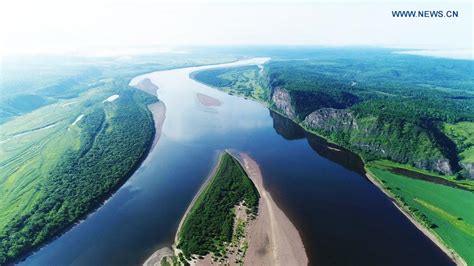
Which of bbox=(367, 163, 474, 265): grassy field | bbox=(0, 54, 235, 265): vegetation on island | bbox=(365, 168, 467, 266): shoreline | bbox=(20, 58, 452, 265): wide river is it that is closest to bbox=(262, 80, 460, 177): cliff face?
bbox=(20, 58, 452, 265): wide river

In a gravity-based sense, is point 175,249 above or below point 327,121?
below

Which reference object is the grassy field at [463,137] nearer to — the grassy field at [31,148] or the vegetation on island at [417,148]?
the vegetation on island at [417,148]

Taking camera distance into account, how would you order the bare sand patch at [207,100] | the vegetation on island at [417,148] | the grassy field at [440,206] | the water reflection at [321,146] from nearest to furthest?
the grassy field at [440,206] → the vegetation on island at [417,148] → the water reflection at [321,146] → the bare sand patch at [207,100]

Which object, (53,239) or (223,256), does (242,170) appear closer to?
(223,256)

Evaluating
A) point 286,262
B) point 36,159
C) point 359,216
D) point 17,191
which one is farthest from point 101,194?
point 359,216

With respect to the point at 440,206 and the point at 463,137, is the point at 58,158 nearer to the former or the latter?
the point at 440,206

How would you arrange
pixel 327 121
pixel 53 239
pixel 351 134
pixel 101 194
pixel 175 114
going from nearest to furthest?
pixel 53 239 < pixel 101 194 < pixel 351 134 < pixel 327 121 < pixel 175 114

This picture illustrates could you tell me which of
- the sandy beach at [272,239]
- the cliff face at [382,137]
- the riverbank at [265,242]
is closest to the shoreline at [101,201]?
the riverbank at [265,242]
